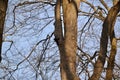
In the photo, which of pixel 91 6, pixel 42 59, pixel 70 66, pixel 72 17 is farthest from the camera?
pixel 91 6

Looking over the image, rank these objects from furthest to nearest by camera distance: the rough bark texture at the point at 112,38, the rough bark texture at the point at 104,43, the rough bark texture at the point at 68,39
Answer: the rough bark texture at the point at 112,38, the rough bark texture at the point at 104,43, the rough bark texture at the point at 68,39

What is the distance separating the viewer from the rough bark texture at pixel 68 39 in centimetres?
676

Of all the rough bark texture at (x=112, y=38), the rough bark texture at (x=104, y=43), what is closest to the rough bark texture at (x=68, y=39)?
the rough bark texture at (x=104, y=43)

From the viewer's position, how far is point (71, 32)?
7.15 metres

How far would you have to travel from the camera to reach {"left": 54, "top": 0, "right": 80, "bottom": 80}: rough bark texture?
6760mm

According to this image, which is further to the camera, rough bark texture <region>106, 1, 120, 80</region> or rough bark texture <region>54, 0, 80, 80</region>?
rough bark texture <region>106, 1, 120, 80</region>

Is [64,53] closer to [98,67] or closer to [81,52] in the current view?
[98,67]

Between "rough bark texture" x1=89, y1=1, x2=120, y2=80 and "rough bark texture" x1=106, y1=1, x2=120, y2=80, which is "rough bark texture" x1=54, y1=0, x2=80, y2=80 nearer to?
"rough bark texture" x1=89, y1=1, x2=120, y2=80

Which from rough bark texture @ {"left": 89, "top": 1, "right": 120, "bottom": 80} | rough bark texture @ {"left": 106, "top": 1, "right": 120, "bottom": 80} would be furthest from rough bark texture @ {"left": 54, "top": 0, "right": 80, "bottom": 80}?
rough bark texture @ {"left": 106, "top": 1, "right": 120, "bottom": 80}

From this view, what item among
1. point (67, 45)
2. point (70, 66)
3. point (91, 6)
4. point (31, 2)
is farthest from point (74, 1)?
point (91, 6)

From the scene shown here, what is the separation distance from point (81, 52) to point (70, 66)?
292cm

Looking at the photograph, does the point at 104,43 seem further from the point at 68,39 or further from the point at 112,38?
the point at 112,38

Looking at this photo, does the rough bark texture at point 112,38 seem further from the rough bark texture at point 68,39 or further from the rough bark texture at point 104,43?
the rough bark texture at point 68,39

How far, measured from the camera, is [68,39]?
7094 millimetres
